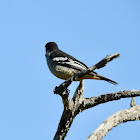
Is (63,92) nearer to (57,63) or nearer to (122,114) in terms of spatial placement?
(122,114)

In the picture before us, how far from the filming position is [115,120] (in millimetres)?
6840

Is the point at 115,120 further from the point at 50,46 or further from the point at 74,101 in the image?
the point at 50,46

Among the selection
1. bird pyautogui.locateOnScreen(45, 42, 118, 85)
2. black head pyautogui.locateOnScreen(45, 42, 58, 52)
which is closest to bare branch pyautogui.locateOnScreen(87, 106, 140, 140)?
bird pyautogui.locateOnScreen(45, 42, 118, 85)

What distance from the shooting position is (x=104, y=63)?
237 inches

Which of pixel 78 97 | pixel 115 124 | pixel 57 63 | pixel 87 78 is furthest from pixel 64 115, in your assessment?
pixel 57 63

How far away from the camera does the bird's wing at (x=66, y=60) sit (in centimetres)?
840

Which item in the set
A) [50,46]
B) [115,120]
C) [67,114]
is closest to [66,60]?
[50,46]

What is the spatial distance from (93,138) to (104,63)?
1360 millimetres

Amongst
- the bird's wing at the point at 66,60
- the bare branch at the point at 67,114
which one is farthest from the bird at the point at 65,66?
the bare branch at the point at 67,114

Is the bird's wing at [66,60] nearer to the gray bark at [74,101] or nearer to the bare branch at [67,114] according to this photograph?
the gray bark at [74,101]

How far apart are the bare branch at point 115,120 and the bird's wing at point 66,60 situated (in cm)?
167

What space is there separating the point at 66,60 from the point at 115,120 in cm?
254

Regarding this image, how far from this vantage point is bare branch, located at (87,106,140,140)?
6387 mm

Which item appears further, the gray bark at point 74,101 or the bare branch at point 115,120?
the gray bark at point 74,101
